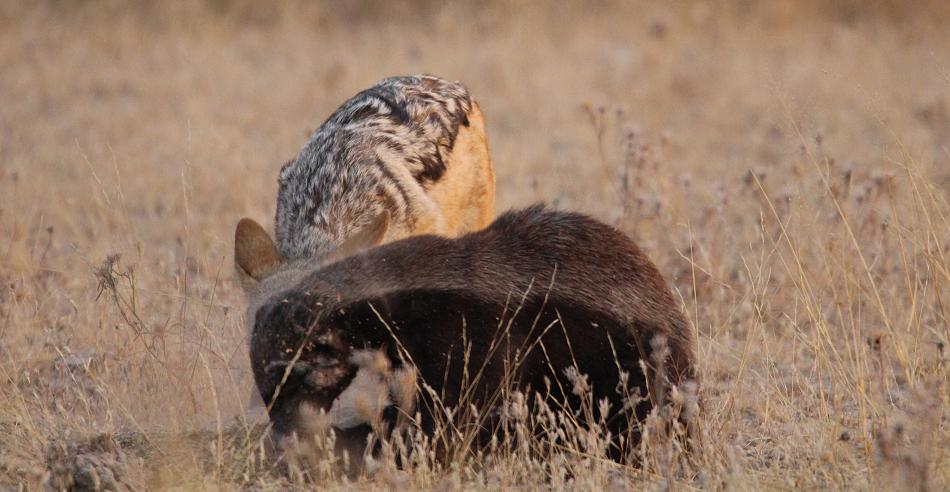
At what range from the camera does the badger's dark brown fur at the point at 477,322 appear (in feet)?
13.5

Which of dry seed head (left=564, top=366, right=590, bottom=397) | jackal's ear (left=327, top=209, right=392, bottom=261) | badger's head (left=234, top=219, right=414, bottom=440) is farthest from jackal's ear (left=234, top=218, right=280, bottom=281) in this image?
dry seed head (left=564, top=366, right=590, bottom=397)

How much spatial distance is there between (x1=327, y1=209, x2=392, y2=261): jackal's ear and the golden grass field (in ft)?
2.33

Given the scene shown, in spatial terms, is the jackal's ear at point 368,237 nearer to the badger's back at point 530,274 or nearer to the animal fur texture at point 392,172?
the animal fur texture at point 392,172

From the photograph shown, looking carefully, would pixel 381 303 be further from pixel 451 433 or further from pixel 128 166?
pixel 128 166

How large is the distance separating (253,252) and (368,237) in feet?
1.62

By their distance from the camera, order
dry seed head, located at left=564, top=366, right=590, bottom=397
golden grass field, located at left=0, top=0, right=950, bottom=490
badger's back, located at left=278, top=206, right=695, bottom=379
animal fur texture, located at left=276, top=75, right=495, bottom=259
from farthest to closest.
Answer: animal fur texture, located at left=276, top=75, right=495, bottom=259, golden grass field, located at left=0, top=0, right=950, bottom=490, badger's back, located at left=278, top=206, right=695, bottom=379, dry seed head, located at left=564, top=366, right=590, bottom=397

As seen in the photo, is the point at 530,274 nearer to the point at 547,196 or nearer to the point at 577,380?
the point at 577,380

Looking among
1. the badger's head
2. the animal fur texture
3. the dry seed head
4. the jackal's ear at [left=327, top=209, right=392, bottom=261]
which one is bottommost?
the dry seed head

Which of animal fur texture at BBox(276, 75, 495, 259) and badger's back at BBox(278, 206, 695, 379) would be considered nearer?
badger's back at BBox(278, 206, 695, 379)

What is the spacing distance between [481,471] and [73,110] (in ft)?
29.2

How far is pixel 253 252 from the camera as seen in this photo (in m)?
4.97

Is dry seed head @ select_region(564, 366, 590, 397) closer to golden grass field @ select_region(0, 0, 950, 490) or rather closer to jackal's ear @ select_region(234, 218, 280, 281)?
golden grass field @ select_region(0, 0, 950, 490)

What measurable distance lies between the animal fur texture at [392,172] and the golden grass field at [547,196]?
546 millimetres

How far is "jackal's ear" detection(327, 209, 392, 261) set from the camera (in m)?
4.85
